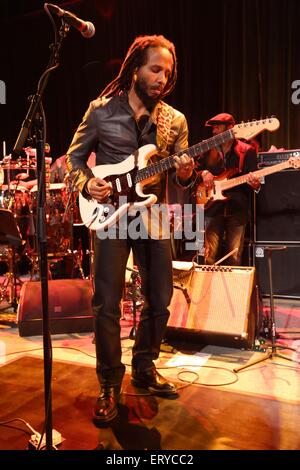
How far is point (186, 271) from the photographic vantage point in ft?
12.9

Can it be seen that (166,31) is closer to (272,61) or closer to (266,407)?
(272,61)

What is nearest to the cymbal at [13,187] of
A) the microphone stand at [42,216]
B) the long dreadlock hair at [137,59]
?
the long dreadlock hair at [137,59]

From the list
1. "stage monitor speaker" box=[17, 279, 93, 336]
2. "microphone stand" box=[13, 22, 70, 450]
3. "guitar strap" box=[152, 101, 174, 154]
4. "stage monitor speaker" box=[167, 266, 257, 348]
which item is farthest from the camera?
"stage monitor speaker" box=[17, 279, 93, 336]

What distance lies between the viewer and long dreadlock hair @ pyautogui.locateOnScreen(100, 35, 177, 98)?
263cm

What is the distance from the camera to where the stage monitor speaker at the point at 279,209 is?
215 inches

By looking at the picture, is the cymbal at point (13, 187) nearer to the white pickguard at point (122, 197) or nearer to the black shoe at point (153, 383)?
the white pickguard at point (122, 197)

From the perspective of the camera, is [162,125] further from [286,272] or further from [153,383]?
[286,272]

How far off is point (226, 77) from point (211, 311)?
4.03 metres

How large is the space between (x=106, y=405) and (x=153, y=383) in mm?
429

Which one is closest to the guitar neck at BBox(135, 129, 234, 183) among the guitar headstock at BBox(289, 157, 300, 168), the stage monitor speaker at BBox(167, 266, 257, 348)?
the stage monitor speaker at BBox(167, 266, 257, 348)

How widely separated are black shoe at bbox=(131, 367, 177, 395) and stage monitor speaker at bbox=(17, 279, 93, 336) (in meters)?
1.71

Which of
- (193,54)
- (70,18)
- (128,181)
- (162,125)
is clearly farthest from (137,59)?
(193,54)

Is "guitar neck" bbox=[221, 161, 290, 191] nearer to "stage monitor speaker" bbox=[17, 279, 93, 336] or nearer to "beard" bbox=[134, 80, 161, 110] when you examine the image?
"stage monitor speaker" bbox=[17, 279, 93, 336]

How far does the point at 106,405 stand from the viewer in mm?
2494
